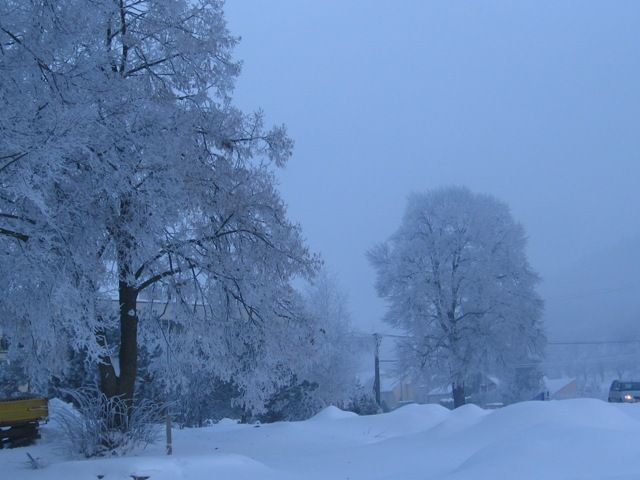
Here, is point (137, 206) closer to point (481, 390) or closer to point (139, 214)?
point (139, 214)

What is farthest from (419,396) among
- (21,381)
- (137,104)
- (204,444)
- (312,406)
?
(137,104)

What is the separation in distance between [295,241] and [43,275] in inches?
268

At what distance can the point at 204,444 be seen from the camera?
49.5ft

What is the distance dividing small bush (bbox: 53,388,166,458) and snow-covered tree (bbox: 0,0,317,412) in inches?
33.8

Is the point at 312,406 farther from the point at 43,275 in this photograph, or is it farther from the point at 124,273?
the point at 43,275

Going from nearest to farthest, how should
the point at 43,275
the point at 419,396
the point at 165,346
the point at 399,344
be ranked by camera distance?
Answer: 1. the point at 43,275
2. the point at 165,346
3. the point at 399,344
4. the point at 419,396

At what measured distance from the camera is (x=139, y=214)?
11836 mm

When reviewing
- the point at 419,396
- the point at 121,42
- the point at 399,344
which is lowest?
the point at 419,396

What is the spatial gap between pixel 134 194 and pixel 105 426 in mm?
3808

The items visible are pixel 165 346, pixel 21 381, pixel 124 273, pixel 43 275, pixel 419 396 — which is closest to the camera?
pixel 43 275

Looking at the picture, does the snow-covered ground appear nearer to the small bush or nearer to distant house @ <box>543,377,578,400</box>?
the small bush

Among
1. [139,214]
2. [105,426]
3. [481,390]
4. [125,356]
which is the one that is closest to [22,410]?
[125,356]

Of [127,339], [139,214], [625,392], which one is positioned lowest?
[625,392]

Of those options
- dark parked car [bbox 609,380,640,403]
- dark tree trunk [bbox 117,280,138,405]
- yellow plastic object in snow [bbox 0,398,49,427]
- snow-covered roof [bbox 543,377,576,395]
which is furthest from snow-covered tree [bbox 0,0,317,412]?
snow-covered roof [bbox 543,377,576,395]
